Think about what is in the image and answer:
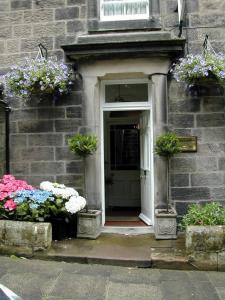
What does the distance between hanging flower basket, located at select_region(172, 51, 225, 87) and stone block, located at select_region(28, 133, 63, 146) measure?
249 centimetres

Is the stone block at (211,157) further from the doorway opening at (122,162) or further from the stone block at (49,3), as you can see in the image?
the stone block at (49,3)

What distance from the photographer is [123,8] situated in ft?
25.6

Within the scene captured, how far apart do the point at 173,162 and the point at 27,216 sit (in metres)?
2.78

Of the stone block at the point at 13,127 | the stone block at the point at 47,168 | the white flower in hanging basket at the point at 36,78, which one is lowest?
the stone block at the point at 47,168

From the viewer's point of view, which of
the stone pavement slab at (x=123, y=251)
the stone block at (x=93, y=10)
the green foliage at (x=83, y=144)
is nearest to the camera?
the stone pavement slab at (x=123, y=251)

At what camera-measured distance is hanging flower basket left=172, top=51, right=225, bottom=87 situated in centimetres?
679

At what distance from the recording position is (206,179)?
24.4ft

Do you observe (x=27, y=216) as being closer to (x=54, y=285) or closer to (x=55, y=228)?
(x=55, y=228)

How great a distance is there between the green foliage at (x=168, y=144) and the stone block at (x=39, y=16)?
322cm

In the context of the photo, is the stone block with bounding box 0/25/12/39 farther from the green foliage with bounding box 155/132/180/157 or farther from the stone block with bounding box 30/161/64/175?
the green foliage with bounding box 155/132/180/157

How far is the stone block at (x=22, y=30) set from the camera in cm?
796

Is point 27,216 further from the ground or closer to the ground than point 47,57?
closer to the ground

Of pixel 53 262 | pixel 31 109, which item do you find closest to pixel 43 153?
pixel 31 109

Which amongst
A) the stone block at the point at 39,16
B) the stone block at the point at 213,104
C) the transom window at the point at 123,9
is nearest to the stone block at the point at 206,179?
the stone block at the point at 213,104
